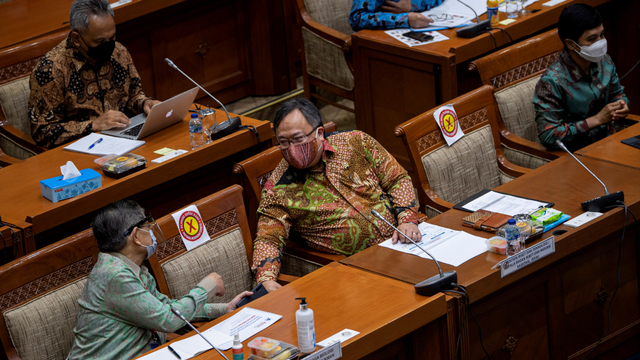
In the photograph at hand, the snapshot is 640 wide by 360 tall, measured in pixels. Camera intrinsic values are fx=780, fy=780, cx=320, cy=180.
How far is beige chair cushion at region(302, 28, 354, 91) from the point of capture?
5.01 meters

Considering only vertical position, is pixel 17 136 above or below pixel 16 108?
below

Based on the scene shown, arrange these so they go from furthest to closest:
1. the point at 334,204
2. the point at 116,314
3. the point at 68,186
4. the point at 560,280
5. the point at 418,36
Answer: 1. the point at 418,36
2. the point at 68,186
3. the point at 334,204
4. the point at 560,280
5. the point at 116,314

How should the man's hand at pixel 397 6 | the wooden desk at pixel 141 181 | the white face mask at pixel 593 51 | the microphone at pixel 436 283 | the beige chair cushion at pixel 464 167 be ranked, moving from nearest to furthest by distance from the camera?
1. the microphone at pixel 436 283
2. the wooden desk at pixel 141 181
3. the beige chair cushion at pixel 464 167
4. the white face mask at pixel 593 51
5. the man's hand at pixel 397 6

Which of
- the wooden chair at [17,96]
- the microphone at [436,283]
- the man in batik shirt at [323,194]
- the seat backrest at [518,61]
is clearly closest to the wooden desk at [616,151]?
the seat backrest at [518,61]

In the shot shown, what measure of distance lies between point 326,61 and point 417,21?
2.53ft

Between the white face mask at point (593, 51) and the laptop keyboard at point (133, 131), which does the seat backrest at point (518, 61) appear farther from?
the laptop keyboard at point (133, 131)

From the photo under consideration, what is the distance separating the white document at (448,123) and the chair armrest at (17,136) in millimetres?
2123

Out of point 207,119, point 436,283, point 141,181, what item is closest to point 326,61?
point 207,119

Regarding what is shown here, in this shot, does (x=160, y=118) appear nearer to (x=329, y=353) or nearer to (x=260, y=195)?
(x=260, y=195)

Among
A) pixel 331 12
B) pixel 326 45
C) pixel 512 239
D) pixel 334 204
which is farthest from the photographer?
pixel 331 12

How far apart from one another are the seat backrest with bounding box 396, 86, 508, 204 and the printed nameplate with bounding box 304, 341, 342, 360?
1.30 meters

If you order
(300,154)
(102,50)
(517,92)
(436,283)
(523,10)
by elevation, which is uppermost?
(102,50)

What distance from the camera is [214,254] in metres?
2.98

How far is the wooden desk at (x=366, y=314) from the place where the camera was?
7.66 feet
